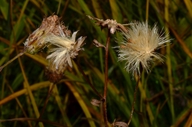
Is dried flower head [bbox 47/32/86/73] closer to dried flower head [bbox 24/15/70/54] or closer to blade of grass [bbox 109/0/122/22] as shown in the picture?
dried flower head [bbox 24/15/70/54]

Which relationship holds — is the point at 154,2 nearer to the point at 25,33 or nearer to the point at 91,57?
the point at 91,57

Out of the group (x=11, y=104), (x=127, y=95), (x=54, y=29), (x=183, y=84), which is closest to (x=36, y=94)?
(x=11, y=104)

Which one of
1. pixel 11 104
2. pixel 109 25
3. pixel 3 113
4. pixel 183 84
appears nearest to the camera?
pixel 109 25

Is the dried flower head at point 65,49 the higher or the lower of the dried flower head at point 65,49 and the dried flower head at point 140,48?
the higher

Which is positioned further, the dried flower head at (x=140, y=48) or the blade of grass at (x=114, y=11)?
the blade of grass at (x=114, y=11)

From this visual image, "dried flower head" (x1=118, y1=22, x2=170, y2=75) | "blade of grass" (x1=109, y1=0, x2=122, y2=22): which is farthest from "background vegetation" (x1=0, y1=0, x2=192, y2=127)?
"dried flower head" (x1=118, y1=22, x2=170, y2=75)

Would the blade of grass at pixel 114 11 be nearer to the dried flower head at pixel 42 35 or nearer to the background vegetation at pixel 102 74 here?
the background vegetation at pixel 102 74

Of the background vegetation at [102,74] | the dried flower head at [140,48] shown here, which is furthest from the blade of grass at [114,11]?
the dried flower head at [140,48]

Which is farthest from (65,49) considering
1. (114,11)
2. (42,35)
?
(114,11)

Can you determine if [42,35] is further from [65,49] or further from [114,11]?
[114,11]
